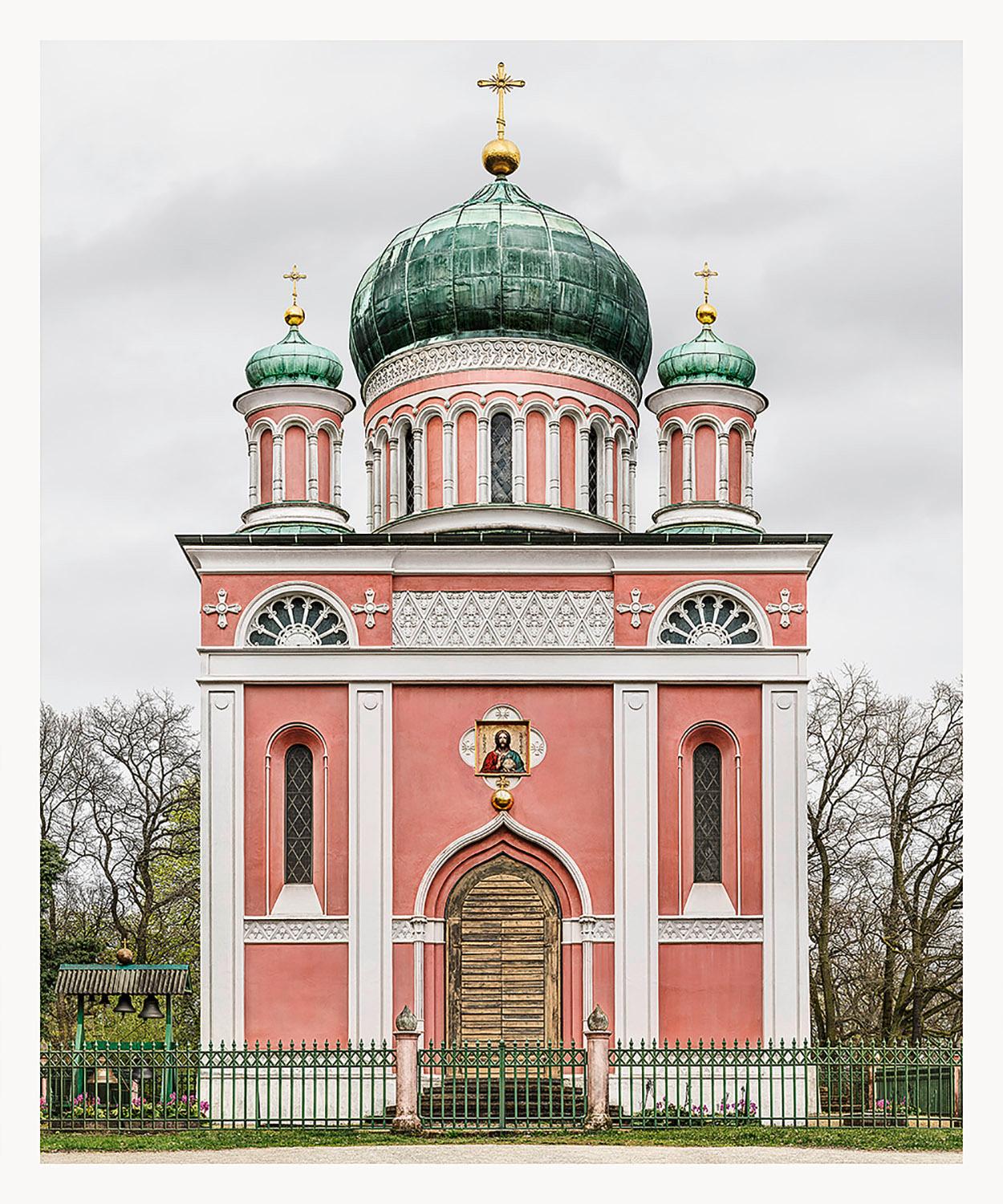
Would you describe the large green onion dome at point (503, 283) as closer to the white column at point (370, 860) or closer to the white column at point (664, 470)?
the white column at point (664, 470)

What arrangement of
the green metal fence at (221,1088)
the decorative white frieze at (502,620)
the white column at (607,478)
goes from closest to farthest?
the green metal fence at (221,1088)
the decorative white frieze at (502,620)
the white column at (607,478)

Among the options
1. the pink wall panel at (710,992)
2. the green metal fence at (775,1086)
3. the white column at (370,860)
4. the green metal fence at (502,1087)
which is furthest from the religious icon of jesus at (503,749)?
the green metal fence at (775,1086)

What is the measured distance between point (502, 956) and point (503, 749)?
239 cm

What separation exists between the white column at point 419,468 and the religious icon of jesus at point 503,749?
12.5 feet

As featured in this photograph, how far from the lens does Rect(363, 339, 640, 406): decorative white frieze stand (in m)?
24.1

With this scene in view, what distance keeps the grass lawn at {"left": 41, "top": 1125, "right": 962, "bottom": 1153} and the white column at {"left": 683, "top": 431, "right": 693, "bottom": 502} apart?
842cm

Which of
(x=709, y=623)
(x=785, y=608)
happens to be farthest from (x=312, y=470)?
(x=785, y=608)

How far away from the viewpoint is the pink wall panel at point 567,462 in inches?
937

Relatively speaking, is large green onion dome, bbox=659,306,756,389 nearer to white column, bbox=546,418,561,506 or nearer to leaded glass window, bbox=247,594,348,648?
white column, bbox=546,418,561,506

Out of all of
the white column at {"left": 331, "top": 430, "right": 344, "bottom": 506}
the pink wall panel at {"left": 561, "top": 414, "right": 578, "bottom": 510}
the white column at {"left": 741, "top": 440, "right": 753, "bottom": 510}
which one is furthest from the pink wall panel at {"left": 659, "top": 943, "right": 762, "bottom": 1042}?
the white column at {"left": 331, "top": 430, "right": 344, "bottom": 506}

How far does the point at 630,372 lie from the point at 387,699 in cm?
662

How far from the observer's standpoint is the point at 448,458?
941 inches

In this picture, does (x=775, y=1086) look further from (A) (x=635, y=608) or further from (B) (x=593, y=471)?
(B) (x=593, y=471)

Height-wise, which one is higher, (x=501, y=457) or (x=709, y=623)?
(x=501, y=457)
